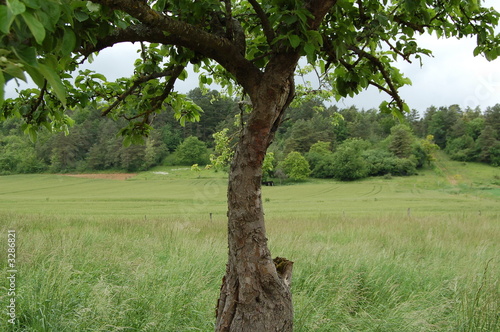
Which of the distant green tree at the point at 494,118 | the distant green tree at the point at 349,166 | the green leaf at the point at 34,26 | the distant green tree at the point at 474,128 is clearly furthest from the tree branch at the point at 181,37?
the distant green tree at the point at 474,128

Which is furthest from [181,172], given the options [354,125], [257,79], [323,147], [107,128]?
[257,79]

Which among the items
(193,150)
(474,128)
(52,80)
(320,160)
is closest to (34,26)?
(52,80)

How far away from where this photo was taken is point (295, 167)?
79.3m

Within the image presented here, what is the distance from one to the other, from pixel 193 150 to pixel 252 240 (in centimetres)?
7024

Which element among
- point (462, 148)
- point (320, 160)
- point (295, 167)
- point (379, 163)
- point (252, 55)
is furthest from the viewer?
point (462, 148)

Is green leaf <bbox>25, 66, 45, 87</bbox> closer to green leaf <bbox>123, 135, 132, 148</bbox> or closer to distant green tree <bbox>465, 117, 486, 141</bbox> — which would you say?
green leaf <bbox>123, 135, 132, 148</bbox>

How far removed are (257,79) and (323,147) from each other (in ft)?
306

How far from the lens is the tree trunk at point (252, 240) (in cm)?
267

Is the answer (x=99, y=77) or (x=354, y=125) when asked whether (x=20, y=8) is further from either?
(x=354, y=125)

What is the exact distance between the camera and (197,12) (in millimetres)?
2604

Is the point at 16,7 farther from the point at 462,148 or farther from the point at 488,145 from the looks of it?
the point at 462,148

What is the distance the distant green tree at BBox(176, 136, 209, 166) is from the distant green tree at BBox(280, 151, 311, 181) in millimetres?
17843

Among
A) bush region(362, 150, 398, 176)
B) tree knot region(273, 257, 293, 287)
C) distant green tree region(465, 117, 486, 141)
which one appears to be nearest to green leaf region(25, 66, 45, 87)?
tree knot region(273, 257, 293, 287)

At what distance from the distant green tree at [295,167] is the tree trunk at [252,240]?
7554cm
